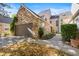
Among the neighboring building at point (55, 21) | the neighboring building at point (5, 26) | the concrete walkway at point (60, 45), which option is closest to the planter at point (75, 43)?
the concrete walkway at point (60, 45)

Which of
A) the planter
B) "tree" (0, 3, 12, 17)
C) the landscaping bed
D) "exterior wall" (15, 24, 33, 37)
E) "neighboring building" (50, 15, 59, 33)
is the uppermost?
"tree" (0, 3, 12, 17)

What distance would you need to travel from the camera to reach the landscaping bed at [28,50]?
3.45m

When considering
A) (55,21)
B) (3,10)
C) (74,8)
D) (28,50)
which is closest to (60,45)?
(55,21)

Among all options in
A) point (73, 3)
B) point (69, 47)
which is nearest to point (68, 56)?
point (69, 47)

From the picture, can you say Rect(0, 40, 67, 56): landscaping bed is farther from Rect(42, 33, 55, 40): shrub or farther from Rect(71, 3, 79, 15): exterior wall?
Rect(71, 3, 79, 15): exterior wall

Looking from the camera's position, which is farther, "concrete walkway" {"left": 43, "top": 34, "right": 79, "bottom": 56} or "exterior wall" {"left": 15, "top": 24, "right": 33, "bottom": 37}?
"exterior wall" {"left": 15, "top": 24, "right": 33, "bottom": 37}

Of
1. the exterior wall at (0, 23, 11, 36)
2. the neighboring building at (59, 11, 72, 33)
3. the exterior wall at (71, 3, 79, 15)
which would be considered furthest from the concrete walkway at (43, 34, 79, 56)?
the exterior wall at (0, 23, 11, 36)

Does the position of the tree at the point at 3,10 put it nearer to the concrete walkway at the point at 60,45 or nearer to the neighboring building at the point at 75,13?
the concrete walkway at the point at 60,45

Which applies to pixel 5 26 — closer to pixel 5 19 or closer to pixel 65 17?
pixel 5 19

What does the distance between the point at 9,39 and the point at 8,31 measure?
14cm

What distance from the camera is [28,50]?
3469 mm

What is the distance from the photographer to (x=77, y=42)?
3.44m

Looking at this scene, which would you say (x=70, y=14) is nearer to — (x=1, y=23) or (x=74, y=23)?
(x=74, y=23)

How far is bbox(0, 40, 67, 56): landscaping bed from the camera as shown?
3445 mm
